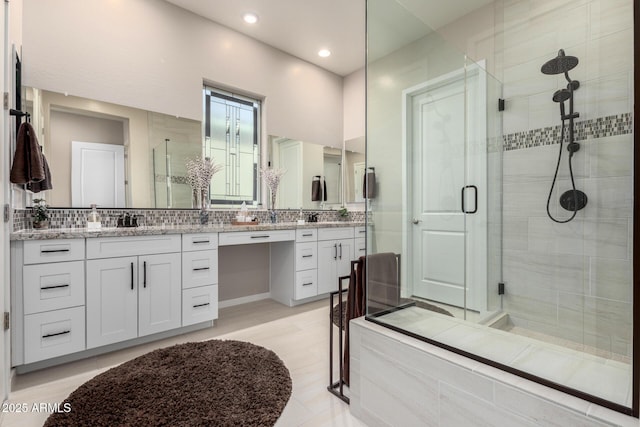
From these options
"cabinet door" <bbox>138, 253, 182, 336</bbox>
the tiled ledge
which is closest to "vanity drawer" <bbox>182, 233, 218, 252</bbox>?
"cabinet door" <bbox>138, 253, 182, 336</bbox>

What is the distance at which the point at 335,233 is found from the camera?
356 centimetres

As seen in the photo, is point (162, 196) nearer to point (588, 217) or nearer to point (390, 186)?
point (390, 186)

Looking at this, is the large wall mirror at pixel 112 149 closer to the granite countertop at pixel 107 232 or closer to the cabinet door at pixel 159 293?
the granite countertop at pixel 107 232

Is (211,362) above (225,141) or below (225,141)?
below

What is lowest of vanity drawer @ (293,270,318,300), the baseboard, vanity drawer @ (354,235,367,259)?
the baseboard

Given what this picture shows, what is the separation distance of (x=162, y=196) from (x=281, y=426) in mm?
2213

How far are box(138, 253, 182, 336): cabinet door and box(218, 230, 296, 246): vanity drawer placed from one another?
17.1 inches

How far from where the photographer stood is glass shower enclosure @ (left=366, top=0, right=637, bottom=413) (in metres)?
1.42

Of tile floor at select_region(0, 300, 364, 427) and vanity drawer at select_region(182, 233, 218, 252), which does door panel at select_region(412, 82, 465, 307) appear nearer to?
tile floor at select_region(0, 300, 364, 427)

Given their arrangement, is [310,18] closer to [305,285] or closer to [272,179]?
[272,179]

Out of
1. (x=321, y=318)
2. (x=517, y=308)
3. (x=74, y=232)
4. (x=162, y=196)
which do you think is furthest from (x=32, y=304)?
(x=517, y=308)

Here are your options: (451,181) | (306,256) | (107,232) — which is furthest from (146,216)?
(451,181)

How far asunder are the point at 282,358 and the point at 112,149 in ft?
7.15

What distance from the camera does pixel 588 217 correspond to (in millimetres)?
1813
